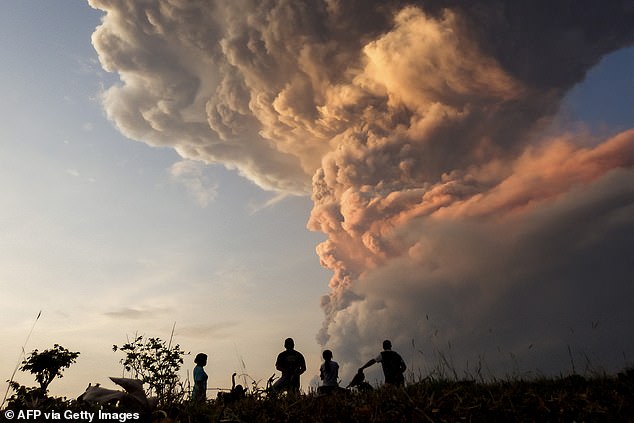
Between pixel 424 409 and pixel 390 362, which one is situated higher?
pixel 390 362

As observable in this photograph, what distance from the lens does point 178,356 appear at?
17703 mm

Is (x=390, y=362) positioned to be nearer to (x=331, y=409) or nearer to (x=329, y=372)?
(x=329, y=372)

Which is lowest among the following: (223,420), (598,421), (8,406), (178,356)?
(598,421)

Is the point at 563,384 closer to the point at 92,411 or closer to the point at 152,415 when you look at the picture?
the point at 152,415

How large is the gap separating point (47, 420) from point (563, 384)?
7226 millimetres

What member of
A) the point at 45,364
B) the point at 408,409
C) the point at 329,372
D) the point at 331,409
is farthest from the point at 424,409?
the point at 45,364

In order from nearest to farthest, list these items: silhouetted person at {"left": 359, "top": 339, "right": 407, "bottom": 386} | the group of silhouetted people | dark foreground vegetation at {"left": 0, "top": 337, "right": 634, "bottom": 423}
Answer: dark foreground vegetation at {"left": 0, "top": 337, "right": 634, "bottom": 423} → the group of silhouetted people → silhouetted person at {"left": 359, "top": 339, "right": 407, "bottom": 386}

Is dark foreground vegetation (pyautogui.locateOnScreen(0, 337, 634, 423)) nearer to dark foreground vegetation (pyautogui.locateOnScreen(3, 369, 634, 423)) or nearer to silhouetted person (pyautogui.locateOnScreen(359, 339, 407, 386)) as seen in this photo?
dark foreground vegetation (pyautogui.locateOnScreen(3, 369, 634, 423))

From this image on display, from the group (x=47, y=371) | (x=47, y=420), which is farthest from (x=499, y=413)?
(x=47, y=371)

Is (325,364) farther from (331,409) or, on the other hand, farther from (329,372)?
(331,409)

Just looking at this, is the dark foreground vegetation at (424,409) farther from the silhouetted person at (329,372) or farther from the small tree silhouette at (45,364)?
the small tree silhouette at (45,364)

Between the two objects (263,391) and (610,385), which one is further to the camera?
(610,385)

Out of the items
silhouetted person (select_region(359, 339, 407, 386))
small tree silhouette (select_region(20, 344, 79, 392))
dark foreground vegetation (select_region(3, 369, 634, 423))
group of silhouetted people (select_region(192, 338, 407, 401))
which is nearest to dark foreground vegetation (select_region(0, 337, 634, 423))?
dark foreground vegetation (select_region(3, 369, 634, 423))

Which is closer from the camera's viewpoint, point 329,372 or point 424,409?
point 424,409
